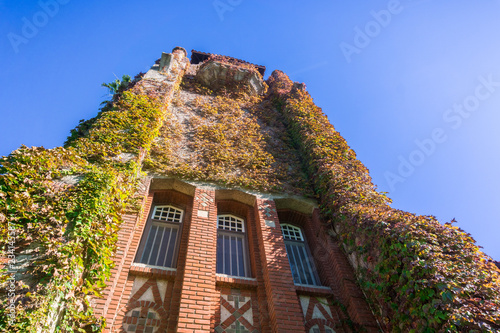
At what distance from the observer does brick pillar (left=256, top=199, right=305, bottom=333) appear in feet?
19.4

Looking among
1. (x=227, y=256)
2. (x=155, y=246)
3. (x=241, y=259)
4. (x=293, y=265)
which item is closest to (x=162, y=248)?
(x=155, y=246)

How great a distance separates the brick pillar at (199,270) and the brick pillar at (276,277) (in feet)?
4.19

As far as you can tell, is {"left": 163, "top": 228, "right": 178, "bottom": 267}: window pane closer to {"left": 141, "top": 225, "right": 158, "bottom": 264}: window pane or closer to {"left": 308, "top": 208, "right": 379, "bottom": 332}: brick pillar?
{"left": 141, "top": 225, "right": 158, "bottom": 264}: window pane

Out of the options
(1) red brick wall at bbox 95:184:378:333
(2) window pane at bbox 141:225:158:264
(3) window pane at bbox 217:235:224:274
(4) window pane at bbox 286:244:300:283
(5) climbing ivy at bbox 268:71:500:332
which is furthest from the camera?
(4) window pane at bbox 286:244:300:283

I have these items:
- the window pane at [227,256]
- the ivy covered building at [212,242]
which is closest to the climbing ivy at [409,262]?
the ivy covered building at [212,242]

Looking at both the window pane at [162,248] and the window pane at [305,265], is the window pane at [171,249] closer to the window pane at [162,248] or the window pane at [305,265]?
the window pane at [162,248]

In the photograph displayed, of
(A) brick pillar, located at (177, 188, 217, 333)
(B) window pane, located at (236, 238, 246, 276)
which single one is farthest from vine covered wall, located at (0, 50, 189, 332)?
(B) window pane, located at (236, 238, 246, 276)

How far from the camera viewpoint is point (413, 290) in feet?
16.6

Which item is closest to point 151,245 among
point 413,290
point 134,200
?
point 134,200

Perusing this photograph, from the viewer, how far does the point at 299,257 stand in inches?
329

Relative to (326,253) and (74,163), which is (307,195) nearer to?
(326,253)

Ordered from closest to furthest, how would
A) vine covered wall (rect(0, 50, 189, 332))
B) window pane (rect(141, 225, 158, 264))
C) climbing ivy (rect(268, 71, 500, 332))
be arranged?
vine covered wall (rect(0, 50, 189, 332)) < climbing ivy (rect(268, 71, 500, 332)) < window pane (rect(141, 225, 158, 264))

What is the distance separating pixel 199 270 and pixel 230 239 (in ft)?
6.29

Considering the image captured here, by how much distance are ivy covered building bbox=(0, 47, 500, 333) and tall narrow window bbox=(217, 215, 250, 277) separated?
0.04 meters
